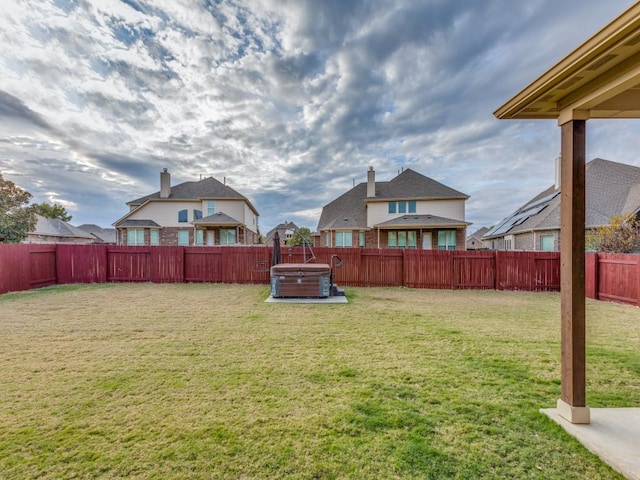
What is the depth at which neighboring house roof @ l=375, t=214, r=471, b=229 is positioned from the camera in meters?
19.7

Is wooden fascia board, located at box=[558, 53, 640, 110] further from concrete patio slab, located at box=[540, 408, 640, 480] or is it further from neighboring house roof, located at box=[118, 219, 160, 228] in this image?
neighboring house roof, located at box=[118, 219, 160, 228]

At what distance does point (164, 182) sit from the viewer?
973 inches

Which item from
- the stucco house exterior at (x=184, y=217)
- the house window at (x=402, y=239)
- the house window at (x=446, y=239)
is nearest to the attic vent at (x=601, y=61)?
the house window at (x=402, y=239)

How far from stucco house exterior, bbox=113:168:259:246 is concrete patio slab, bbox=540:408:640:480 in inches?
882

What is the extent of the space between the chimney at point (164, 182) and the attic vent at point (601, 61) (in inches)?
1080

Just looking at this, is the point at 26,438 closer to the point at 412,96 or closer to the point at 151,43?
the point at 151,43

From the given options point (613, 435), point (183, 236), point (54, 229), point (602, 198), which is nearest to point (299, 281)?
point (613, 435)

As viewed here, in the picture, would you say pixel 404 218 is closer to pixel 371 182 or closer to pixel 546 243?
pixel 371 182

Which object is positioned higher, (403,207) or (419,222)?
(403,207)

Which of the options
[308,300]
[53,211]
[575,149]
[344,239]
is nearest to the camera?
[575,149]

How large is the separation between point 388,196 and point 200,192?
53.4 feet

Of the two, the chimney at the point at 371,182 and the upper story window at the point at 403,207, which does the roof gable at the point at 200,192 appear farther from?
the upper story window at the point at 403,207

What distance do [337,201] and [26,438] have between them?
24.4m

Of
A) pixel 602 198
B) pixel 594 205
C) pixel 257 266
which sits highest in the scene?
pixel 602 198
